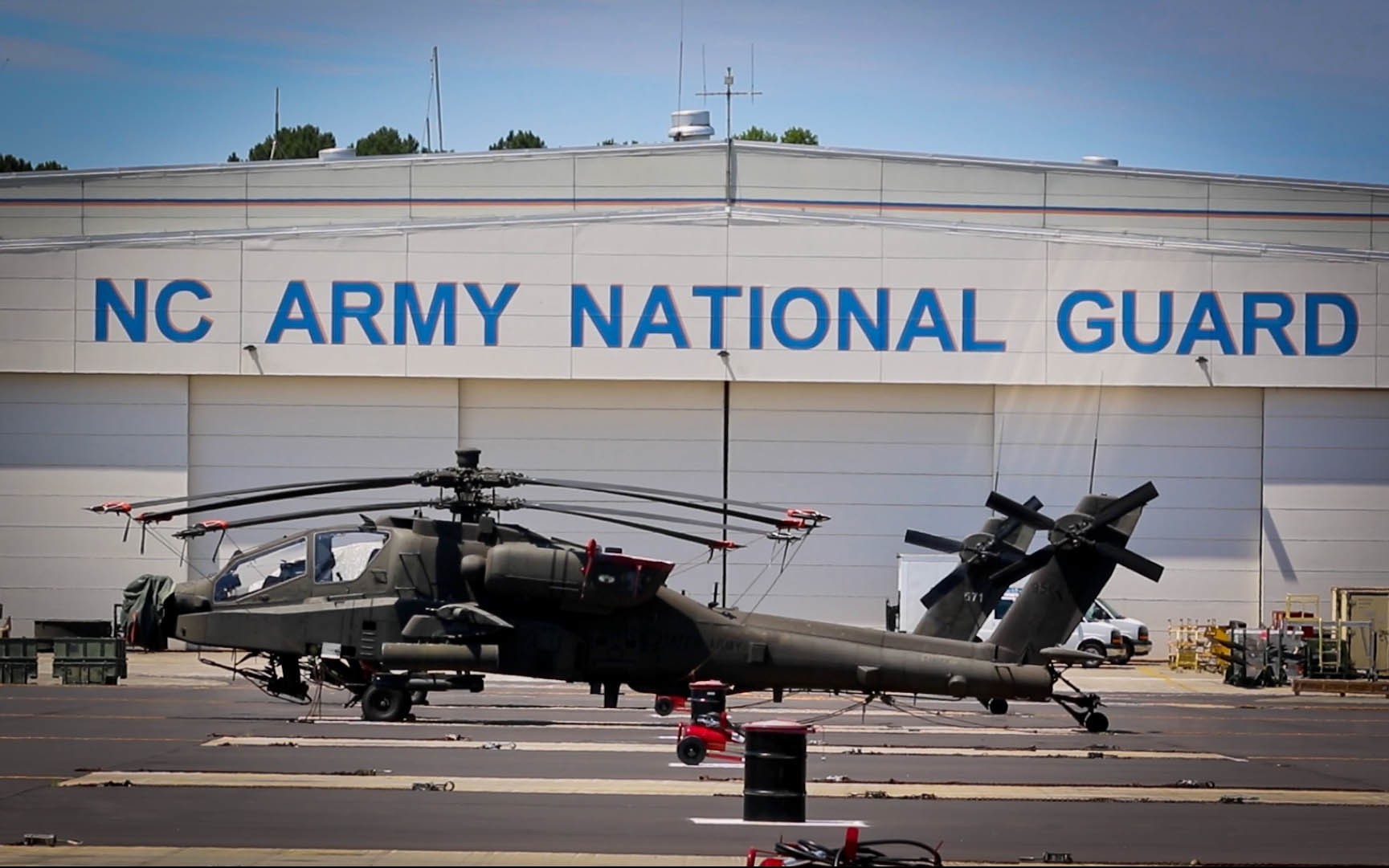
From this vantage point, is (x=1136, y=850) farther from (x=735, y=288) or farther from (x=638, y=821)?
(x=735, y=288)

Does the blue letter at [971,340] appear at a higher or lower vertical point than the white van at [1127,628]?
higher

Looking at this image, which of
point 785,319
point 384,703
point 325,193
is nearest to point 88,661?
point 384,703

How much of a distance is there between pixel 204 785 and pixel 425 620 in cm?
301

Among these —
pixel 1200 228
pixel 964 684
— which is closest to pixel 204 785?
pixel 964 684

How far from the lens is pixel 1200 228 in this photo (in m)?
51.8

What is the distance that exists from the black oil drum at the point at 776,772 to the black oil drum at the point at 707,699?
369 cm

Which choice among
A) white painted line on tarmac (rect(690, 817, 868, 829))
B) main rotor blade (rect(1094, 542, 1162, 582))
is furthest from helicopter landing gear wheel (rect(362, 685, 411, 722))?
main rotor blade (rect(1094, 542, 1162, 582))

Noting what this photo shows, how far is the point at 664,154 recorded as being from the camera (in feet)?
161

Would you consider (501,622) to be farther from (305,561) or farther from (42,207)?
(42,207)

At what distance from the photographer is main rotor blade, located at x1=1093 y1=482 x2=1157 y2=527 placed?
2064 cm

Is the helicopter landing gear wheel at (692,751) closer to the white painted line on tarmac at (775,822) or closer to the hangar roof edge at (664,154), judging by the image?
the white painted line on tarmac at (775,822)

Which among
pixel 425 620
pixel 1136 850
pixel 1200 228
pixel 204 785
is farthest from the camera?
pixel 1200 228

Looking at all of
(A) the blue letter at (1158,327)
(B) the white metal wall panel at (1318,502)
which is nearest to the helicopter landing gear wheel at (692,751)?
(A) the blue letter at (1158,327)

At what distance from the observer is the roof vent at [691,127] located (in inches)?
2048
